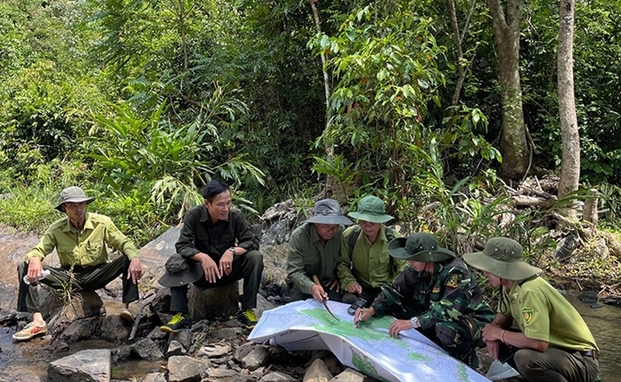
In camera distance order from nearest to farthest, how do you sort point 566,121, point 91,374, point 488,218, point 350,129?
1. point 91,374
2. point 488,218
3. point 350,129
4. point 566,121

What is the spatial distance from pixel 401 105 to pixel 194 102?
174 inches

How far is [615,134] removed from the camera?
7.85m

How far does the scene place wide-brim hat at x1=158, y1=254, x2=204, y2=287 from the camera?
416 cm

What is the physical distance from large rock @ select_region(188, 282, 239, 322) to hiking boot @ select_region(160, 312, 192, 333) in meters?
0.13

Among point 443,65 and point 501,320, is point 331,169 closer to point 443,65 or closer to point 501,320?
point 443,65

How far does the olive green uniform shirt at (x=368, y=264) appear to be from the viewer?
4.04 metres

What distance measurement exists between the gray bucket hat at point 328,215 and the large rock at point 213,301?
1021 mm

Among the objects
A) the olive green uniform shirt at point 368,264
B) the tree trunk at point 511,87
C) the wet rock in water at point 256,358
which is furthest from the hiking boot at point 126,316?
the tree trunk at point 511,87

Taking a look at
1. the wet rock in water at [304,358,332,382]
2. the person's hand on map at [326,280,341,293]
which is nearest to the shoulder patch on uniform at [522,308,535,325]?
the wet rock in water at [304,358,332,382]

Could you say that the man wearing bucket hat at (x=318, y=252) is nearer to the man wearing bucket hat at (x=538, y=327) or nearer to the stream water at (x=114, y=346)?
the stream water at (x=114, y=346)

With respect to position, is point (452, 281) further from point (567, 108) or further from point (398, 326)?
point (567, 108)

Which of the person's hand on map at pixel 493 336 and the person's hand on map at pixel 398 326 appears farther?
the person's hand on map at pixel 398 326

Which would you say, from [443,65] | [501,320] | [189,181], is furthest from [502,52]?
[501,320]

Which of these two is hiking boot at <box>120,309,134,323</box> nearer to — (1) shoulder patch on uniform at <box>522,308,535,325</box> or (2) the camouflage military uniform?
(2) the camouflage military uniform
